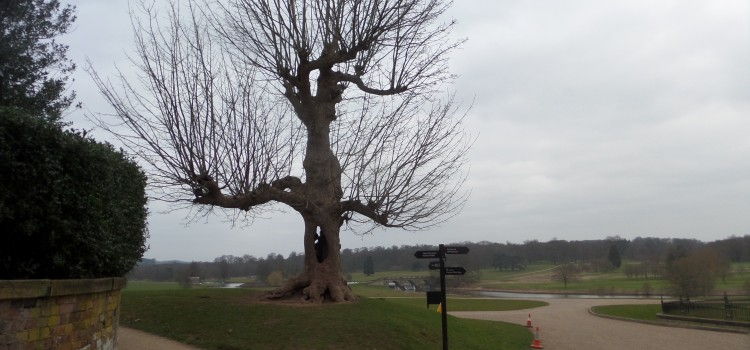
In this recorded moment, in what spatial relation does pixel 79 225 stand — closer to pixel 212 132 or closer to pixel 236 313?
pixel 212 132

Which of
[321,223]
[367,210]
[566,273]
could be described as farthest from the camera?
[566,273]

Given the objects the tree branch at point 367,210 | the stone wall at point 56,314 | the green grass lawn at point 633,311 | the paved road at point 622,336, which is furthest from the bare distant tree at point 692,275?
the stone wall at point 56,314

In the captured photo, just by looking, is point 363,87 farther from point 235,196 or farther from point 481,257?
point 481,257

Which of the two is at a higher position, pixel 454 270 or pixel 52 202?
pixel 52 202

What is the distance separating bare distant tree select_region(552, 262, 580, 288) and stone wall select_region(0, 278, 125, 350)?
6473 cm

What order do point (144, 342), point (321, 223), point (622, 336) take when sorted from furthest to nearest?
point (622, 336) < point (321, 223) < point (144, 342)

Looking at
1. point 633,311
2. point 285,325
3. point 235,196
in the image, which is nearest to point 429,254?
point 285,325

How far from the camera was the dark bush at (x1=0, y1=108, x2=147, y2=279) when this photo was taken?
6.53 metres

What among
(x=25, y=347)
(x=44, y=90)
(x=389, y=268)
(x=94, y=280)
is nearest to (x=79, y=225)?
(x=94, y=280)

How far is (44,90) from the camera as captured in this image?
49.5 ft

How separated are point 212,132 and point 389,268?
42927 millimetres

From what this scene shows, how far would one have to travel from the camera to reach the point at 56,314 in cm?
661

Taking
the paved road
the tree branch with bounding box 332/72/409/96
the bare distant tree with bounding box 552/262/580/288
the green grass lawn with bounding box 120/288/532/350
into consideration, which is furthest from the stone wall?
the bare distant tree with bounding box 552/262/580/288

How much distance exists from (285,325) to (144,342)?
2.88m
